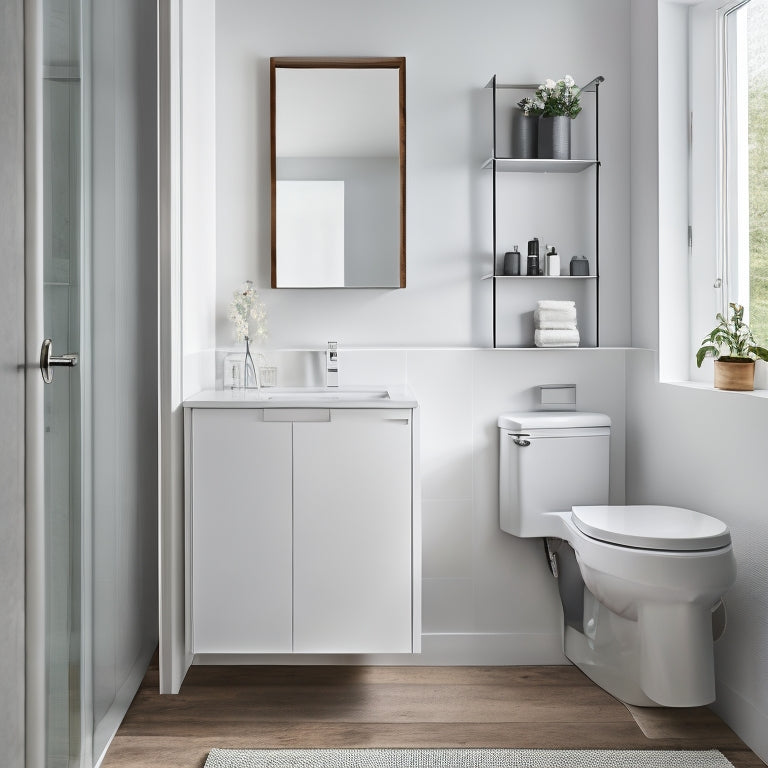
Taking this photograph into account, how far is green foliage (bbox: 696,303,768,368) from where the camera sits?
2.05 m

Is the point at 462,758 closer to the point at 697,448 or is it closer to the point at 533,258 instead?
the point at 697,448

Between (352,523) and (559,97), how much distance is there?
157 centimetres

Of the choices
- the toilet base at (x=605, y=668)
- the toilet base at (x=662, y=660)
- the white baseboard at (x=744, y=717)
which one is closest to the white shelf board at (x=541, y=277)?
the toilet base at (x=662, y=660)

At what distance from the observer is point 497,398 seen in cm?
249

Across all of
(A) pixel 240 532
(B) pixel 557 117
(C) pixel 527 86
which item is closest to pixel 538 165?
(B) pixel 557 117

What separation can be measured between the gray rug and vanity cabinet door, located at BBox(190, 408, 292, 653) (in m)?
0.29

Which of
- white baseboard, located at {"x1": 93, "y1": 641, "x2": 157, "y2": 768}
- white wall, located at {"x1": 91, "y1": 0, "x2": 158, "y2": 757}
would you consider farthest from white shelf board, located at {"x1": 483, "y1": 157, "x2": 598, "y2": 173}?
white baseboard, located at {"x1": 93, "y1": 641, "x2": 157, "y2": 768}

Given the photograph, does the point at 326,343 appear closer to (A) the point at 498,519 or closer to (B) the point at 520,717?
(A) the point at 498,519

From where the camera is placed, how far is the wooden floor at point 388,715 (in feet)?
6.26

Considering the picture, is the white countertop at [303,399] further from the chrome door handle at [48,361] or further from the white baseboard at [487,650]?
the white baseboard at [487,650]

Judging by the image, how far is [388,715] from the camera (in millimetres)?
2070

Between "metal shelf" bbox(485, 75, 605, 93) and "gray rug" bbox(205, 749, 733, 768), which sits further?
"metal shelf" bbox(485, 75, 605, 93)

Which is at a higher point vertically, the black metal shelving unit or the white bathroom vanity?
the black metal shelving unit

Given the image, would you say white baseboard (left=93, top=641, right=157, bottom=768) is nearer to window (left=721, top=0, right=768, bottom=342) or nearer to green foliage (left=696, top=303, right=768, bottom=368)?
green foliage (left=696, top=303, right=768, bottom=368)
